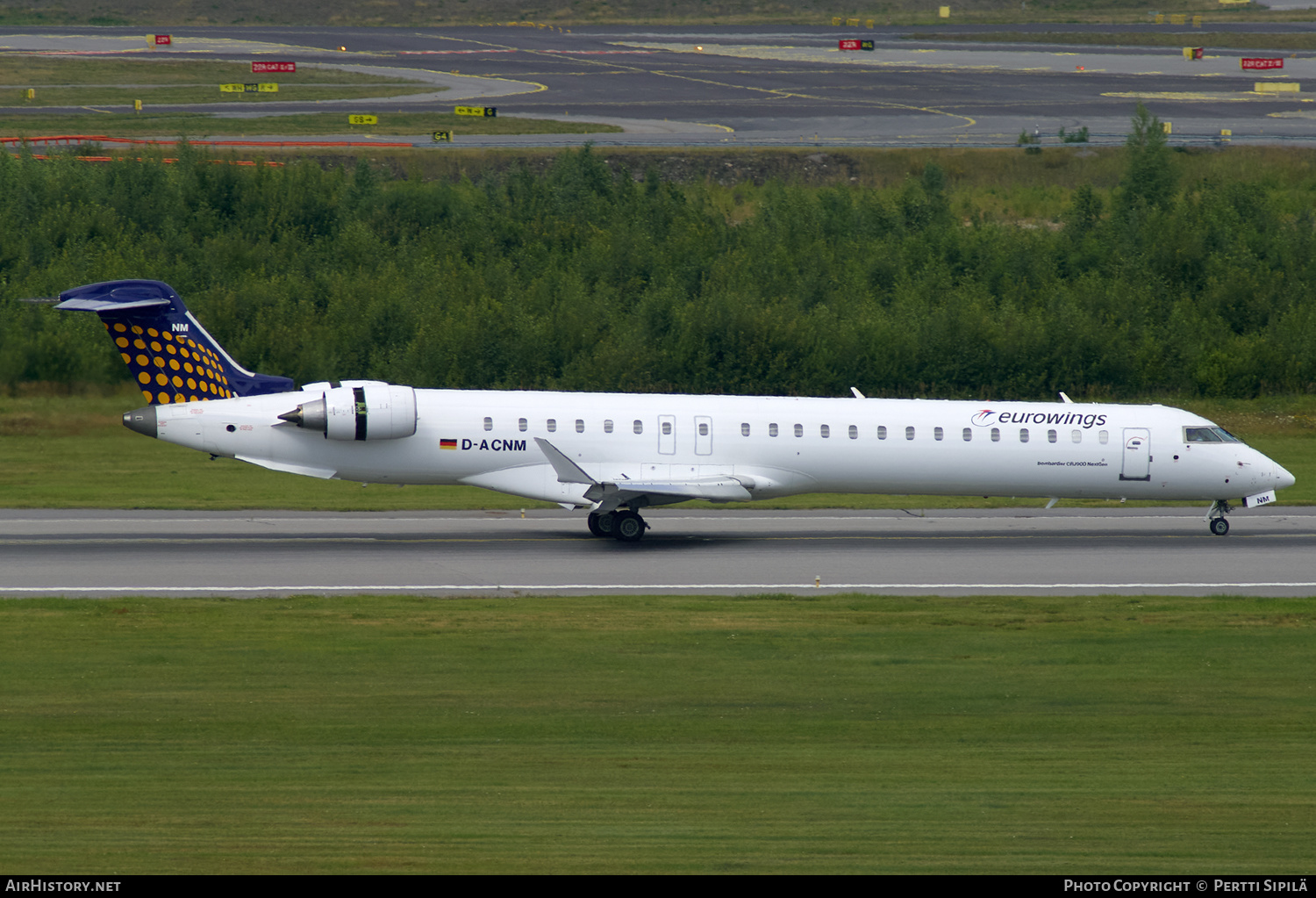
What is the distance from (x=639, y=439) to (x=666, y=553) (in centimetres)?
250

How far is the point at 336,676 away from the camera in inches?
749

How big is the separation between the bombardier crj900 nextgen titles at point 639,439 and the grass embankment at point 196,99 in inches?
1743

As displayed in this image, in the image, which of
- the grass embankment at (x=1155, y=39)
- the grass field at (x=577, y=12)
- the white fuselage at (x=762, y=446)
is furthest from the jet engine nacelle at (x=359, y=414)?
the grass field at (x=577, y=12)

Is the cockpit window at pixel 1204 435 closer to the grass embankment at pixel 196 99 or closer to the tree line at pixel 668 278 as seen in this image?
the tree line at pixel 668 278

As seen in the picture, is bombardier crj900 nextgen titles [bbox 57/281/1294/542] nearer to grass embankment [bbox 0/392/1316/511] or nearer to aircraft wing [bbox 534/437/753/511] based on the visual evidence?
aircraft wing [bbox 534/437/753/511]

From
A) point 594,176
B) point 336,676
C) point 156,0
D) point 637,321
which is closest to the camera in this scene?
point 336,676

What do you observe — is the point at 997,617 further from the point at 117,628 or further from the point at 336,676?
the point at 117,628

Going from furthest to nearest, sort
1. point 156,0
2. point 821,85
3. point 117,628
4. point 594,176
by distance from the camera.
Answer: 1. point 156,0
2. point 821,85
3. point 594,176
4. point 117,628

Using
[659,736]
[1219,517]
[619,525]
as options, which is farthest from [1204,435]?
[659,736]

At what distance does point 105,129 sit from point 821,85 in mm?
40123

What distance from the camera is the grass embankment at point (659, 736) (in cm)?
1177

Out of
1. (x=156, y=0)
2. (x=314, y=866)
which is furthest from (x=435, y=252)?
(x=156, y=0)

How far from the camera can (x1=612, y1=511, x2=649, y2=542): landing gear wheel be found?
30.6 metres

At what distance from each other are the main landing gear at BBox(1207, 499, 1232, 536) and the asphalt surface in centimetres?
4211
